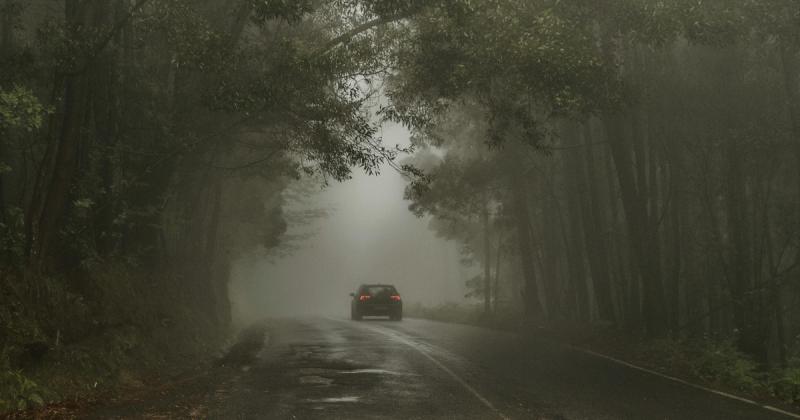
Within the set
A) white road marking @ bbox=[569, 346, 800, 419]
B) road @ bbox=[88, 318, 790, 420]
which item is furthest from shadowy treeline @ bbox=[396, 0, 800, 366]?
road @ bbox=[88, 318, 790, 420]

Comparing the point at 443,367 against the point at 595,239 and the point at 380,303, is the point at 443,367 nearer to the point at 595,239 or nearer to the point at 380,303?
the point at 595,239

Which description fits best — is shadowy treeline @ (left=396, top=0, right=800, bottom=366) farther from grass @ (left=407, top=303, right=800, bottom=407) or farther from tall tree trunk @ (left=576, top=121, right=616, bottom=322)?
grass @ (left=407, top=303, right=800, bottom=407)

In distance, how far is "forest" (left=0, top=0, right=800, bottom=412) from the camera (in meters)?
11.1

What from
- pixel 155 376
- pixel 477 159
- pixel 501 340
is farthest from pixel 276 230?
pixel 155 376

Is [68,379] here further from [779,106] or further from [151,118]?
[779,106]

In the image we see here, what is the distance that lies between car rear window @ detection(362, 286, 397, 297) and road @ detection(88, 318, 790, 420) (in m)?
14.3

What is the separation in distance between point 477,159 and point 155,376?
1529 centimetres

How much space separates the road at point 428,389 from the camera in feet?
28.8

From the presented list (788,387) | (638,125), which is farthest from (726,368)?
(638,125)

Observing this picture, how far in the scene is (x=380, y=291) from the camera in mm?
31297

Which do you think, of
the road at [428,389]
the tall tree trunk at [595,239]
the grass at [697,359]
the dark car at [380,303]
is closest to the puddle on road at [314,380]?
the road at [428,389]

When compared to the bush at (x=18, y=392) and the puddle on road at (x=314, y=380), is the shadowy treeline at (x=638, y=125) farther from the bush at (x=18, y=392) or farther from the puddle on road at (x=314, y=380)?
the bush at (x=18, y=392)

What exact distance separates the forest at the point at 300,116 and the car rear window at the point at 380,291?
10763 mm

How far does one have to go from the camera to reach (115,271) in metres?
14.1
